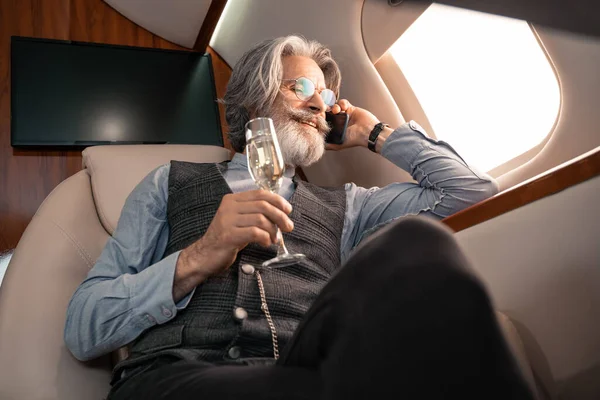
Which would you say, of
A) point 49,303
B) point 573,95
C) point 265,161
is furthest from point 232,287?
point 573,95

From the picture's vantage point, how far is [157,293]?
1.08m

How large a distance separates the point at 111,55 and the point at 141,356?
74.2 inches

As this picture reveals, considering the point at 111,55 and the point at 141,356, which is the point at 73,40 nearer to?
the point at 111,55

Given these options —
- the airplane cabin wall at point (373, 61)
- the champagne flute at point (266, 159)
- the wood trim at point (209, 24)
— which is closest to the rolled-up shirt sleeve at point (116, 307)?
the champagne flute at point (266, 159)

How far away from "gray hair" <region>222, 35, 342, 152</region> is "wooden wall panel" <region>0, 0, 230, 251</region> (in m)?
0.98

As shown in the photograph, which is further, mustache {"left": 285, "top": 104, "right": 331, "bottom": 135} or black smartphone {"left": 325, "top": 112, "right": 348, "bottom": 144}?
black smartphone {"left": 325, "top": 112, "right": 348, "bottom": 144}

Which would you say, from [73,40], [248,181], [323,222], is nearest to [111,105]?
[73,40]

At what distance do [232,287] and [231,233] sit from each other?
0.56 feet

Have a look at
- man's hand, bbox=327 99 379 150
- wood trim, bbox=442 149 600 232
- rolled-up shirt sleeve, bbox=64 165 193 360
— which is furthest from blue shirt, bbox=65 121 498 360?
wood trim, bbox=442 149 600 232

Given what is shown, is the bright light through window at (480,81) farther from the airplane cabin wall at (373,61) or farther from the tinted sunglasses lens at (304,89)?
the tinted sunglasses lens at (304,89)

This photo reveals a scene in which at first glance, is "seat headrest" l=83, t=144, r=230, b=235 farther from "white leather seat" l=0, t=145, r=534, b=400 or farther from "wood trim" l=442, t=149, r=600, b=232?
"wood trim" l=442, t=149, r=600, b=232

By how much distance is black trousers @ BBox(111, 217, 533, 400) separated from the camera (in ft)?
1.59

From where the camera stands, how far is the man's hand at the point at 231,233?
0.97 metres

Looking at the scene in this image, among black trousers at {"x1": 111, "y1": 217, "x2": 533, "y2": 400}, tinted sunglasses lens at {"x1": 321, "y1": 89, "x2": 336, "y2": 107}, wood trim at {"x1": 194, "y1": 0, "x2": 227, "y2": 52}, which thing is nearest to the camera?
black trousers at {"x1": 111, "y1": 217, "x2": 533, "y2": 400}
